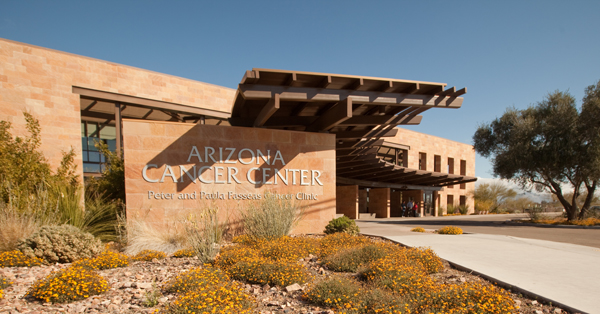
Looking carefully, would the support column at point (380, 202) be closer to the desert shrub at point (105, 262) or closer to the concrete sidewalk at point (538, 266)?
the concrete sidewalk at point (538, 266)

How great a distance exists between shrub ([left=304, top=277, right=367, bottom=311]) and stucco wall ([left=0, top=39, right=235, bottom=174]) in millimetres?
13169

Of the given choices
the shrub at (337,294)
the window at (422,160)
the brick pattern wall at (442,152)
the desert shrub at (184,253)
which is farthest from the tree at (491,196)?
the shrub at (337,294)

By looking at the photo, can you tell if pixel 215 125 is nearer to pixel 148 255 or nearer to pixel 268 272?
pixel 148 255

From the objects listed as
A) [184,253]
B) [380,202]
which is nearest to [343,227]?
[184,253]

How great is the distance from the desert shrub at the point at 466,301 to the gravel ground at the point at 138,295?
38 cm

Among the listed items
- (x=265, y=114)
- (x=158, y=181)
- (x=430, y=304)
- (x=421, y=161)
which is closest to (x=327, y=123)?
(x=265, y=114)

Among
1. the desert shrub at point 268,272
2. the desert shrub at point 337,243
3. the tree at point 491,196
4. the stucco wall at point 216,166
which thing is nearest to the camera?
the desert shrub at point 268,272

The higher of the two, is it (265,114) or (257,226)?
(265,114)

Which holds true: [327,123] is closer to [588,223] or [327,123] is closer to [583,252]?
[583,252]

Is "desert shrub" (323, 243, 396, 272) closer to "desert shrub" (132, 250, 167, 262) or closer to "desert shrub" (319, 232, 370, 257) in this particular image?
"desert shrub" (319, 232, 370, 257)

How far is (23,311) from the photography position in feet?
12.2

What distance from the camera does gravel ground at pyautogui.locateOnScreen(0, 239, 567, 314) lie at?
381cm

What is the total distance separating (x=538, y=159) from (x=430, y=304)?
16.8 m

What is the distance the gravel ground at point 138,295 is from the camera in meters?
3.81
